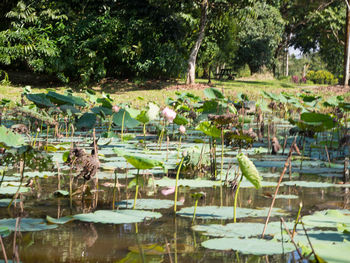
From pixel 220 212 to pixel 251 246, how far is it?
58 centimetres

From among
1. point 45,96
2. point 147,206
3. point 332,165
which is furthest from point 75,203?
point 332,165

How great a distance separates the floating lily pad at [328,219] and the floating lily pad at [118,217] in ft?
1.90

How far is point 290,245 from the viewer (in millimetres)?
1391

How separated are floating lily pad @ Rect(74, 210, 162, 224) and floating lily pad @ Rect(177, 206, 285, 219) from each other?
18 centimetres

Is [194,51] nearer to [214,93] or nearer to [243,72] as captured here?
[214,93]

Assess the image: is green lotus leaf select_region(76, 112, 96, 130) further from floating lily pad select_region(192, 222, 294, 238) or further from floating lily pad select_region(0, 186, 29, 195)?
floating lily pad select_region(192, 222, 294, 238)

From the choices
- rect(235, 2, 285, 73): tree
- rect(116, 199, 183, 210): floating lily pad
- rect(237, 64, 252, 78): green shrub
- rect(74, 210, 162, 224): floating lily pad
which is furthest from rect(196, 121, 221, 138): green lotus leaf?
rect(237, 64, 252, 78): green shrub

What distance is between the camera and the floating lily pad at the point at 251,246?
51.4 inches

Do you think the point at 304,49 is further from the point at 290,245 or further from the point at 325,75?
the point at 290,245

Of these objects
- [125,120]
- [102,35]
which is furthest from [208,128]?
[102,35]

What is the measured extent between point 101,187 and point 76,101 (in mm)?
1262

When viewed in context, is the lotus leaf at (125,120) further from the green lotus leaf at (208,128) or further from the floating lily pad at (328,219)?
the floating lily pad at (328,219)

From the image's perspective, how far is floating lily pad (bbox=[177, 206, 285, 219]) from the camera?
192cm

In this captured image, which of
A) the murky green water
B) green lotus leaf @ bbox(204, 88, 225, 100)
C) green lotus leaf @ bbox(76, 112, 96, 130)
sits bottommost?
the murky green water
